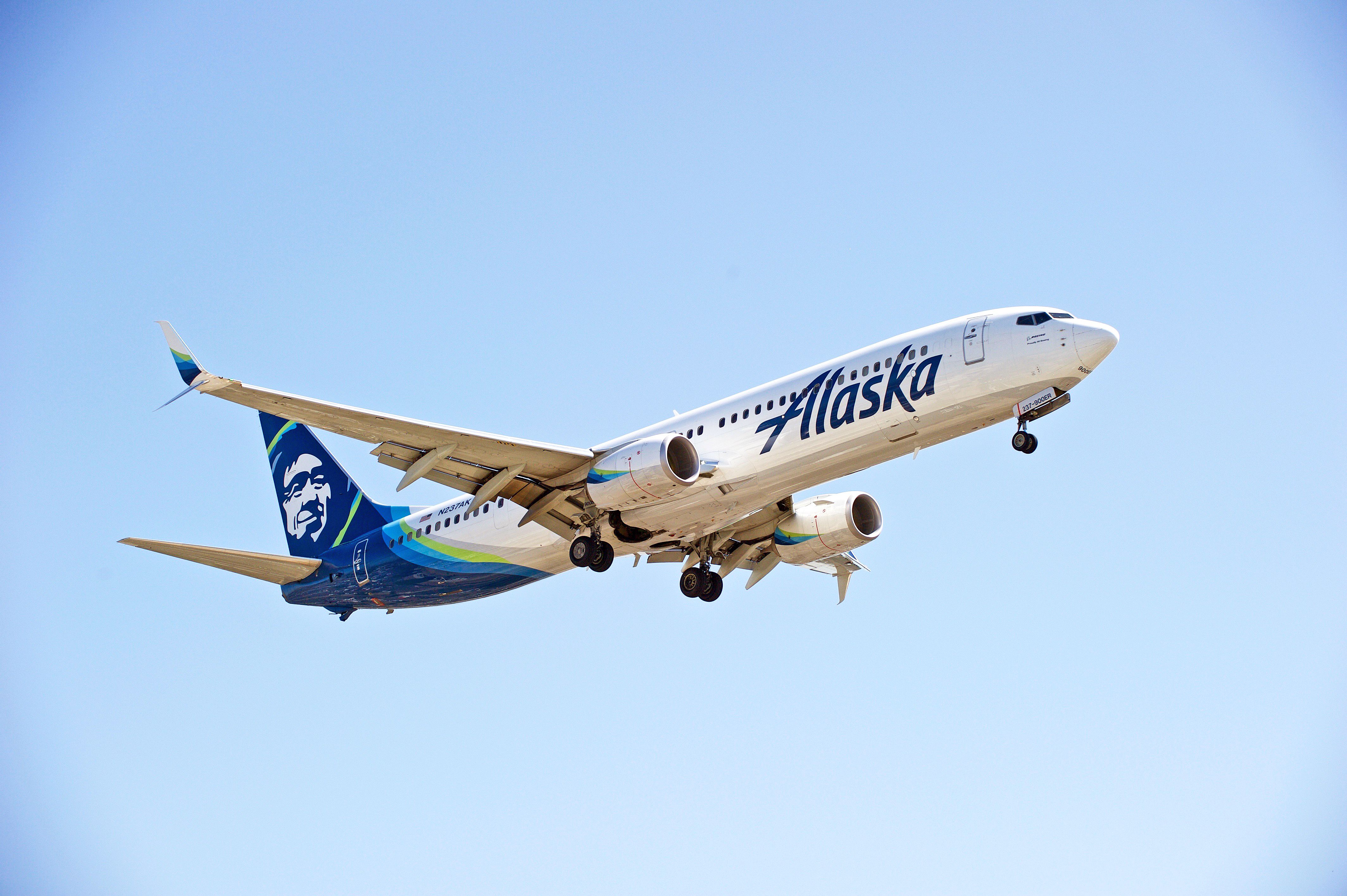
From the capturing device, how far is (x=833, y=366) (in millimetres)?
28812

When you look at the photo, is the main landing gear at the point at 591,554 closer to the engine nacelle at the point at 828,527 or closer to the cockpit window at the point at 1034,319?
the engine nacelle at the point at 828,527

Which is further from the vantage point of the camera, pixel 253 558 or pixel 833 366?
pixel 253 558

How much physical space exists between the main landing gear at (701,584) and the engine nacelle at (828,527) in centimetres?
208

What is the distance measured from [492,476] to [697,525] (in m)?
5.38

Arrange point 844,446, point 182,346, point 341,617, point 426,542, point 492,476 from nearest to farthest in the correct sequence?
1. point 182,346
2. point 844,446
3. point 492,476
4. point 426,542
5. point 341,617

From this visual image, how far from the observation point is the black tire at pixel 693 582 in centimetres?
3434

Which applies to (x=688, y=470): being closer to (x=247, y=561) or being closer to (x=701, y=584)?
(x=701, y=584)

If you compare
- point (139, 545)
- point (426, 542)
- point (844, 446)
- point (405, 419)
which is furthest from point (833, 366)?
point (139, 545)

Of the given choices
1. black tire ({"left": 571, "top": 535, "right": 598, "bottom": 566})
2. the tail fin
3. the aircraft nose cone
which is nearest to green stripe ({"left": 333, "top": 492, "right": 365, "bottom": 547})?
the tail fin

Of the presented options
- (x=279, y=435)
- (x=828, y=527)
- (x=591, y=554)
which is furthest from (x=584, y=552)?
(x=279, y=435)

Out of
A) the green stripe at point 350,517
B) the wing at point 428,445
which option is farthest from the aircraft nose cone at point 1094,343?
the green stripe at point 350,517

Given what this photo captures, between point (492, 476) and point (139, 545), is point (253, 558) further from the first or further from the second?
point (492, 476)

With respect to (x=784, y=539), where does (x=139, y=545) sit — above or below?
below

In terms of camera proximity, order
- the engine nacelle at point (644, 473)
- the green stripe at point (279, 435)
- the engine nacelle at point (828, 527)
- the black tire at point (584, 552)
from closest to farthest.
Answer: the engine nacelle at point (644, 473) → the black tire at point (584, 552) → the engine nacelle at point (828, 527) → the green stripe at point (279, 435)
